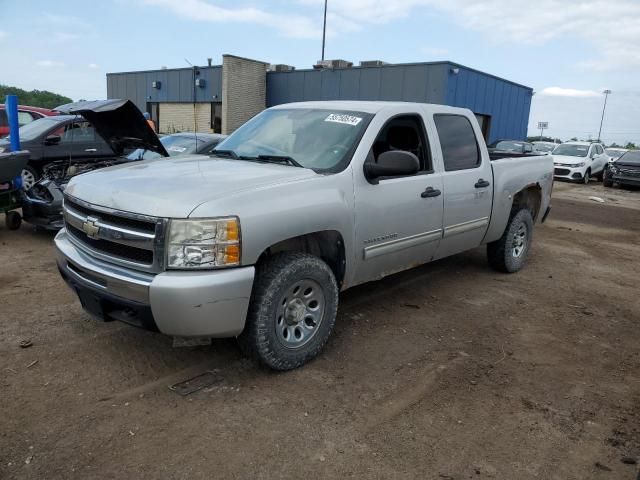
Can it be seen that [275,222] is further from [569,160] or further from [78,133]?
[569,160]

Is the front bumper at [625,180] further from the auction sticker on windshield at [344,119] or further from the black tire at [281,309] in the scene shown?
the black tire at [281,309]

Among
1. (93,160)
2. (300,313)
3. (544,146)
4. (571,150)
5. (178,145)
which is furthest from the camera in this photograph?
(544,146)

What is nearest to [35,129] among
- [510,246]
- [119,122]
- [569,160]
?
[119,122]

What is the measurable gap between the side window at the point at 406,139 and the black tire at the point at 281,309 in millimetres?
1382

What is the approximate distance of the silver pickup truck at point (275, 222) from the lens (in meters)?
3.05

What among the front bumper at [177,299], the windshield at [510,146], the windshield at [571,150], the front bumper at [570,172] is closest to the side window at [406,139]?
the front bumper at [177,299]

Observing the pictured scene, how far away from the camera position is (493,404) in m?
3.38

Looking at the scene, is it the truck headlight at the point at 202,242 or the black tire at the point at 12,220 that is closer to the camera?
the truck headlight at the point at 202,242

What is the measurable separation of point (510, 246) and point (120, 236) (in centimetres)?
458

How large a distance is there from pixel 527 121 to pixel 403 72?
11338 millimetres

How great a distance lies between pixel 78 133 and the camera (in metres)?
9.80

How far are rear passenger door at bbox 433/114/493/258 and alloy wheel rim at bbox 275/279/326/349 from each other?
172 cm

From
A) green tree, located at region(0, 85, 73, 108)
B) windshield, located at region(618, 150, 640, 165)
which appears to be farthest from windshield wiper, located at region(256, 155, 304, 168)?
green tree, located at region(0, 85, 73, 108)

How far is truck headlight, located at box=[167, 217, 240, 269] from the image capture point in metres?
3.01
